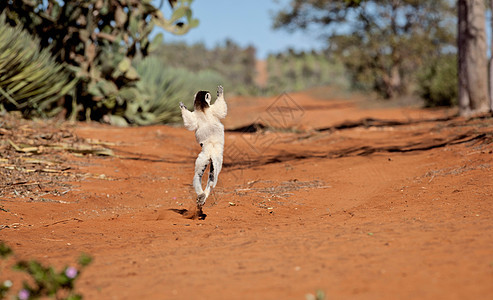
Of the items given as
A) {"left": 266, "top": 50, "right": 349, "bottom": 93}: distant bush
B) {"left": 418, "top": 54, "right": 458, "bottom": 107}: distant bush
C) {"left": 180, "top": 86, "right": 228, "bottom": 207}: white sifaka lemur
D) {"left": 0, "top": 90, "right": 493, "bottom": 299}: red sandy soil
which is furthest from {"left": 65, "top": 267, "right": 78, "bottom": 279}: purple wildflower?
{"left": 266, "top": 50, "right": 349, "bottom": 93}: distant bush

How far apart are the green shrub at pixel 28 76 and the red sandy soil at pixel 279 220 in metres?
1.42

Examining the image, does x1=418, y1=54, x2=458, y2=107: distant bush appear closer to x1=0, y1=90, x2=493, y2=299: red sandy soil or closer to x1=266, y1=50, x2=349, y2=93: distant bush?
x1=0, y1=90, x2=493, y2=299: red sandy soil

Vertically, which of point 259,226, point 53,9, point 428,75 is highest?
point 53,9

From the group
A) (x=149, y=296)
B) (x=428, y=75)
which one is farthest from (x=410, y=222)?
(x=428, y=75)

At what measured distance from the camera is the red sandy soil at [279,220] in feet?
11.6

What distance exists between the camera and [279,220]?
232 inches

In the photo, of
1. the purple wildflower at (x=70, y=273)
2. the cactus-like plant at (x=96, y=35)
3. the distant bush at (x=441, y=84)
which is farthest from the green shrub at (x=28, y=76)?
the distant bush at (x=441, y=84)

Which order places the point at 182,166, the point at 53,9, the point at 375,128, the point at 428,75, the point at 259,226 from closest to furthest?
the point at 259,226
the point at 182,166
the point at 53,9
the point at 375,128
the point at 428,75

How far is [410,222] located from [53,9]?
1002 centimetres

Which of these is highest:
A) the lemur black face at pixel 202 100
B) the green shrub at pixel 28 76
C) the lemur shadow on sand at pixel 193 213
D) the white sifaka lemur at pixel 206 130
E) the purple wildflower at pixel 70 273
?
the green shrub at pixel 28 76

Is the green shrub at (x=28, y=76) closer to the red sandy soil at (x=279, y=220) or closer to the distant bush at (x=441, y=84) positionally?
the red sandy soil at (x=279, y=220)

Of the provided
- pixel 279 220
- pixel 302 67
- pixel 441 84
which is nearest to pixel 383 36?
pixel 441 84

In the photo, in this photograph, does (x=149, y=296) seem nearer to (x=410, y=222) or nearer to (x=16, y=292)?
(x=16, y=292)

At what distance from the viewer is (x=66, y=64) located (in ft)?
40.8
